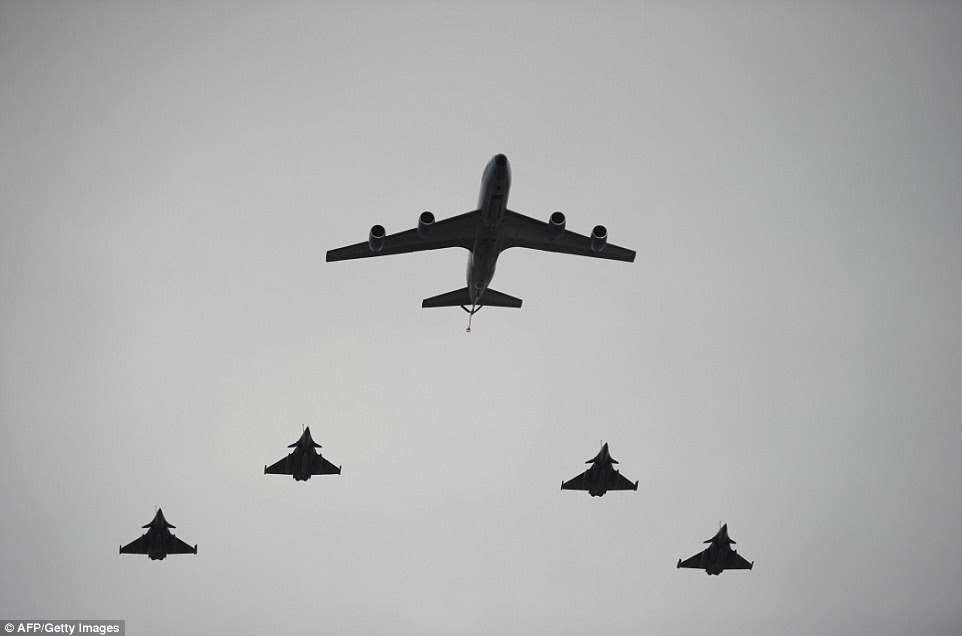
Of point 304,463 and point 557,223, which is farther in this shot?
point 304,463

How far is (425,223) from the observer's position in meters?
28.2

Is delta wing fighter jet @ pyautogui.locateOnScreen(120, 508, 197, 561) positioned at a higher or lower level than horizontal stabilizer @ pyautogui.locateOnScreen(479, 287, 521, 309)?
lower

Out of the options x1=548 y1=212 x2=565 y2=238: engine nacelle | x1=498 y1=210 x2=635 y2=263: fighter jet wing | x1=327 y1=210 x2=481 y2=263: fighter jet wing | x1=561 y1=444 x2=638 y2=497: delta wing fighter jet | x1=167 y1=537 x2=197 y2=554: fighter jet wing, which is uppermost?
x1=327 y1=210 x2=481 y2=263: fighter jet wing

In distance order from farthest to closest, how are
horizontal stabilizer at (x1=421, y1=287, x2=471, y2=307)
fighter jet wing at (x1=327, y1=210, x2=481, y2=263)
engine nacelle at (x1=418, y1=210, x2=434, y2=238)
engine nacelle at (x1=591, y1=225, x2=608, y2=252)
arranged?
1. horizontal stabilizer at (x1=421, y1=287, x2=471, y2=307)
2. fighter jet wing at (x1=327, y1=210, x2=481, y2=263)
3. engine nacelle at (x1=591, y1=225, x2=608, y2=252)
4. engine nacelle at (x1=418, y1=210, x2=434, y2=238)

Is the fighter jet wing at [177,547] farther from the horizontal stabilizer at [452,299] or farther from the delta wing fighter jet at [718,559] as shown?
the delta wing fighter jet at [718,559]

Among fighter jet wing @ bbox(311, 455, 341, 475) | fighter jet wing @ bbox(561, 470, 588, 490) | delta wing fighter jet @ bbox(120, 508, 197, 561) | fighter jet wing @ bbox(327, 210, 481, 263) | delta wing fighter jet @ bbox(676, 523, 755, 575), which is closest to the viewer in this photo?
fighter jet wing @ bbox(327, 210, 481, 263)

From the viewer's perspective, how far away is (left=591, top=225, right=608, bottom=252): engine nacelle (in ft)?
95.0

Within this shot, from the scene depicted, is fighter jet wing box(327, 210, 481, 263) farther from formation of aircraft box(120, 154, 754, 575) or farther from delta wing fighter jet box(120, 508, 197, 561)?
delta wing fighter jet box(120, 508, 197, 561)

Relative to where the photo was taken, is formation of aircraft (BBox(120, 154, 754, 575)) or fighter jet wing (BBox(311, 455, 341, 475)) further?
fighter jet wing (BBox(311, 455, 341, 475))

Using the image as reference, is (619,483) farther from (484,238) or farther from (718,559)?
(484,238)

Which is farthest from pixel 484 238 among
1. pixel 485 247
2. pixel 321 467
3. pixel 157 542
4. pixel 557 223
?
pixel 157 542

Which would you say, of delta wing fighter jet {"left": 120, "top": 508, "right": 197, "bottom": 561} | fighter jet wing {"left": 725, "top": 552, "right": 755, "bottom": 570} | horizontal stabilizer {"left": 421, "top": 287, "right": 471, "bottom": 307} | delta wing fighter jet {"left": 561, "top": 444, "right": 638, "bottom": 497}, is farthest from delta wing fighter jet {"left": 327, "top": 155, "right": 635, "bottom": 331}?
fighter jet wing {"left": 725, "top": 552, "right": 755, "bottom": 570}

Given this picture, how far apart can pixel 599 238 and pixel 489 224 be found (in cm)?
448

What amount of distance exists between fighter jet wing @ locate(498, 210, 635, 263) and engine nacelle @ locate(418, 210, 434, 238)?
3072 mm
